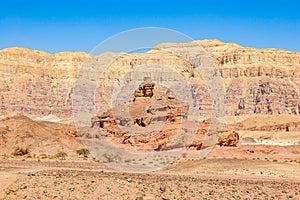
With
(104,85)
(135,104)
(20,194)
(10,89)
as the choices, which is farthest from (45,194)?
(10,89)

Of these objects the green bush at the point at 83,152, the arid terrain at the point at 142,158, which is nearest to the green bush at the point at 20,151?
the arid terrain at the point at 142,158

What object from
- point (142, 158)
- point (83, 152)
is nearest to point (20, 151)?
point (83, 152)

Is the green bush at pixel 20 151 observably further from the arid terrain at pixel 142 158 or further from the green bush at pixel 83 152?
the green bush at pixel 83 152

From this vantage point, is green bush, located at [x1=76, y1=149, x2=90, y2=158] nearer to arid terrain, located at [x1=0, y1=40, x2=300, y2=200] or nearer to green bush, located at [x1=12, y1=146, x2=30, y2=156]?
arid terrain, located at [x1=0, y1=40, x2=300, y2=200]

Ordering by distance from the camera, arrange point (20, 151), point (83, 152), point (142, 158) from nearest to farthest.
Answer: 1. point (142, 158)
2. point (20, 151)
3. point (83, 152)

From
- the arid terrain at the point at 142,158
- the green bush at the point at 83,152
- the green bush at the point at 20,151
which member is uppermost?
the arid terrain at the point at 142,158

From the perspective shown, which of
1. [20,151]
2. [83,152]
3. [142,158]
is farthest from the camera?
[83,152]

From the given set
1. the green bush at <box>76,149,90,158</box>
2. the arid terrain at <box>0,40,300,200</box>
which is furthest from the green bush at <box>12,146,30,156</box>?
the green bush at <box>76,149,90,158</box>

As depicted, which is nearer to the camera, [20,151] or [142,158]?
[142,158]

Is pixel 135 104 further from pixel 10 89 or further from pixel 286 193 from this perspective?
pixel 10 89

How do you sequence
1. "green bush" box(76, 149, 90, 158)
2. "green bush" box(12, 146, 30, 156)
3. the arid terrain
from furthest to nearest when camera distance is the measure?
"green bush" box(76, 149, 90, 158) < "green bush" box(12, 146, 30, 156) < the arid terrain

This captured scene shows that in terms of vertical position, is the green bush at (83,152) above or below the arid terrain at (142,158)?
below

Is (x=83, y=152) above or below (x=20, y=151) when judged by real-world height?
below

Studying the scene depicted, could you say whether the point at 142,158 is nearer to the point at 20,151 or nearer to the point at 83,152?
the point at 83,152
